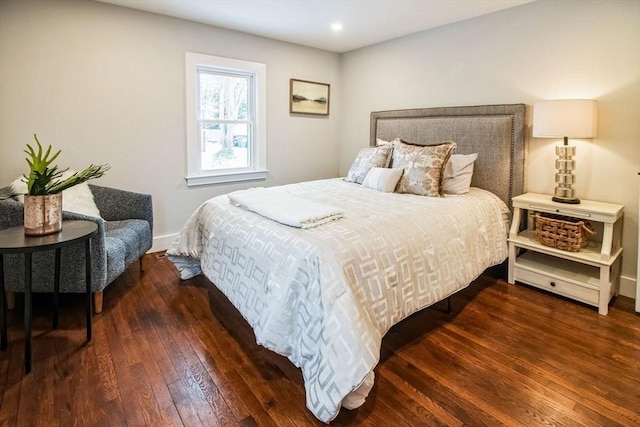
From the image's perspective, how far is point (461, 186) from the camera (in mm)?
3107

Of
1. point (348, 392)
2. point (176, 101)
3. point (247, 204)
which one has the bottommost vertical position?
point (348, 392)

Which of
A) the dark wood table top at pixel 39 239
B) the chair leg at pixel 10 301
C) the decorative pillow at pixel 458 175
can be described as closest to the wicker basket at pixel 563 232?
the decorative pillow at pixel 458 175

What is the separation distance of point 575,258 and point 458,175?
3.49 feet

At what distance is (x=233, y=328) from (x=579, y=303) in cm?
250

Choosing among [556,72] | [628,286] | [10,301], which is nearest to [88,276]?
[10,301]

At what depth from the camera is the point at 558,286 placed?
2727 mm

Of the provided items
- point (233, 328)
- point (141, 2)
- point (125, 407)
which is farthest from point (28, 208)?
point (141, 2)

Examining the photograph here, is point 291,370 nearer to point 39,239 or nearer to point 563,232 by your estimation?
point 39,239

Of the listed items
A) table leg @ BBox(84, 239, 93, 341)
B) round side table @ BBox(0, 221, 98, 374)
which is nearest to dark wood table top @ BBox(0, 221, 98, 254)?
round side table @ BBox(0, 221, 98, 374)

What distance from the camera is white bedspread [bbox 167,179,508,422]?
1561 millimetres

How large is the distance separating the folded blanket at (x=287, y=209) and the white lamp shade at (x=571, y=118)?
5.62 feet

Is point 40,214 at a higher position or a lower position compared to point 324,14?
lower

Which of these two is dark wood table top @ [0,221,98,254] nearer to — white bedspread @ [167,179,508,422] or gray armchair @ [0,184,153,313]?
gray armchair @ [0,184,153,313]

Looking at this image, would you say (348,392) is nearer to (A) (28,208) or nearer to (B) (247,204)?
(B) (247,204)
